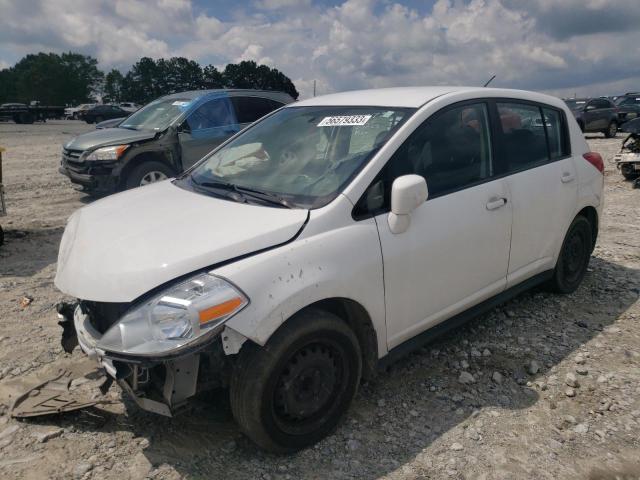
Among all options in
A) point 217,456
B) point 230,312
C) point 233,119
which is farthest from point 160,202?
point 233,119

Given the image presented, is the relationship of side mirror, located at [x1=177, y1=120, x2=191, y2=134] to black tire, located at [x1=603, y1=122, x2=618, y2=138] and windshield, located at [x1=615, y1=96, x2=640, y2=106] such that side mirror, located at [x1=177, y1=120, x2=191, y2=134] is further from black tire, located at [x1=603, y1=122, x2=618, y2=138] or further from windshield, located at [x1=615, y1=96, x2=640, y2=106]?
windshield, located at [x1=615, y1=96, x2=640, y2=106]

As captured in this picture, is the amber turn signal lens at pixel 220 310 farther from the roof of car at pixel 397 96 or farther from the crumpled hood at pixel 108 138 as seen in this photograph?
the crumpled hood at pixel 108 138

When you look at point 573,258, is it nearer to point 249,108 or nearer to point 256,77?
point 249,108

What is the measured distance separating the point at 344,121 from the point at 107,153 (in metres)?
5.82

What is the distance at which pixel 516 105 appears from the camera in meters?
3.98

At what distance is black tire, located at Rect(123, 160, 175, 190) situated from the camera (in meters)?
8.14

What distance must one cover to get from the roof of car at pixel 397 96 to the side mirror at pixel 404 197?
0.69 metres

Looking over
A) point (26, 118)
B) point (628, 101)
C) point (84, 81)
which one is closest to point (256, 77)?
point (26, 118)

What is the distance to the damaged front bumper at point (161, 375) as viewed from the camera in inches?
91.7

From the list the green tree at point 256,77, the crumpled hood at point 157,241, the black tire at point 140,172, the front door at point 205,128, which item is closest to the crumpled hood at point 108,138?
the black tire at point 140,172

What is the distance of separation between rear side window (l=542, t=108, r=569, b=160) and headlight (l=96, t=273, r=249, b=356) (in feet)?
10.2

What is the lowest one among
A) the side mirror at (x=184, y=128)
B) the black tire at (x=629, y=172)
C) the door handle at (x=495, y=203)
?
the black tire at (x=629, y=172)

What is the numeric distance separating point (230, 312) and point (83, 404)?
138 cm

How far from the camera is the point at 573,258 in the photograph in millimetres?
4652
